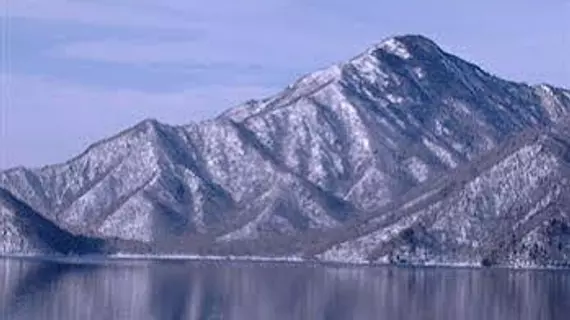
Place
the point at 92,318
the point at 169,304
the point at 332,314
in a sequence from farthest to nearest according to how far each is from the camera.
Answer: the point at 169,304
the point at 332,314
the point at 92,318

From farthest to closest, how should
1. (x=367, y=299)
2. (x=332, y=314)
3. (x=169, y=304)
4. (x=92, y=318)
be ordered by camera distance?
(x=367, y=299) < (x=169, y=304) < (x=332, y=314) < (x=92, y=318)

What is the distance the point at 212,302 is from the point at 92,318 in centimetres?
3081

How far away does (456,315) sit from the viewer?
165375mm

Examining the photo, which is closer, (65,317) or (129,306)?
(65,317)

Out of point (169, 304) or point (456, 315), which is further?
point (169, 304)

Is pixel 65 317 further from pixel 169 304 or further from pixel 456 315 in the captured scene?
pixel 456 315

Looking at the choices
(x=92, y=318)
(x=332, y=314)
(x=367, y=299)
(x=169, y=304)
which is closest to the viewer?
(x=92, y=318)

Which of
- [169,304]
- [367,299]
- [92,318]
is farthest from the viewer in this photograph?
[367,299]

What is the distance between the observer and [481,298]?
19825cm

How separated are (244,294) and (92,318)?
48.7 metres

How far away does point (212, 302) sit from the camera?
597 feet

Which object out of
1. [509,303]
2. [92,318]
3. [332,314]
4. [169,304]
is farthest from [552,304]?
[92,318]

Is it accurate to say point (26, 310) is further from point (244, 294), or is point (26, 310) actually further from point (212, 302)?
point (244, 294)

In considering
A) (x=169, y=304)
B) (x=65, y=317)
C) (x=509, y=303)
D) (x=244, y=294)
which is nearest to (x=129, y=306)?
(x=169, y=304)
